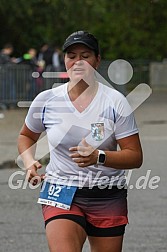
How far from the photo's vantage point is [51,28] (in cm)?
4397

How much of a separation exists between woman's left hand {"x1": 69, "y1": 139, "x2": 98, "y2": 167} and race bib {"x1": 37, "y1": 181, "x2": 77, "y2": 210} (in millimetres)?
461

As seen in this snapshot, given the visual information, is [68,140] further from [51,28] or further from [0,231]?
[51,28]

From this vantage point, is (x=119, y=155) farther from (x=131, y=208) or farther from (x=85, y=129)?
(x=131, y=208)

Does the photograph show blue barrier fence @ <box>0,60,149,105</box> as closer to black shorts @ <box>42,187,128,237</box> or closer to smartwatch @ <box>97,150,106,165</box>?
black shorts @ <box>42,187,128,237</box>

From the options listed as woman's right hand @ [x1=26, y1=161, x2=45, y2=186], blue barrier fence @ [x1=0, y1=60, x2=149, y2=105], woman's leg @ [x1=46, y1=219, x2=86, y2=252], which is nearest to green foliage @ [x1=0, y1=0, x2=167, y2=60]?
blue barrier fence @ [x1=0, y1=60, x2=149, y2=105]

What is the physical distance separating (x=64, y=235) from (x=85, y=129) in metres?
0.69

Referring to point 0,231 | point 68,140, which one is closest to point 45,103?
point 68,140

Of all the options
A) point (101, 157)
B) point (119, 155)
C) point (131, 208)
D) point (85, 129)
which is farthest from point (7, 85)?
point (101, 157)

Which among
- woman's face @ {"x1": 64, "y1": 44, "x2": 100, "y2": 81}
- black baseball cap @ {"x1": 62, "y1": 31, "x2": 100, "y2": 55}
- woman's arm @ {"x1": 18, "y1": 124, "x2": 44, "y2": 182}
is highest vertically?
black baseball cap @ {"x1": 62, "y1": 31, "x2": 100, "y2": 55}

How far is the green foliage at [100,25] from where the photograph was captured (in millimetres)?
38125

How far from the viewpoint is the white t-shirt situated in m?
5.77

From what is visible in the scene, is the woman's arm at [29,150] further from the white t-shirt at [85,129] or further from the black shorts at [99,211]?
the black shorts at [99,211]

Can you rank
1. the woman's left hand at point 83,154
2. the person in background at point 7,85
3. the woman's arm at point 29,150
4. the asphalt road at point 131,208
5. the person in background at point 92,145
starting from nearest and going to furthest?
the woman's left hand at point 83,154 → the person in background at point 92,145 → the woman's arm at point 29,150 → the asphalt road at point 131,208 → the person in background at point 7,85

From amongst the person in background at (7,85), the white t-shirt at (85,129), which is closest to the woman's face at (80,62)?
the white t-shirt at (85,129)
